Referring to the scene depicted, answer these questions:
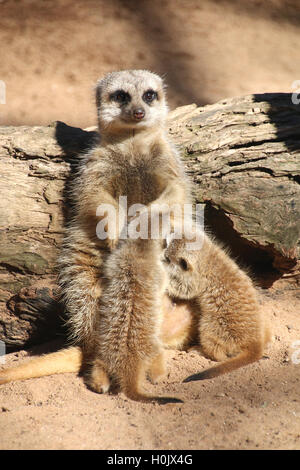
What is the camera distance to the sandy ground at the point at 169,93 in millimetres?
1727

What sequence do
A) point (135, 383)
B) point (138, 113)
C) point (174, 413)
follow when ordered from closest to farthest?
point (174, 413)
point (135, 383)
point (138, 113)

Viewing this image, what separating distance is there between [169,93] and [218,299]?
11.2 ft

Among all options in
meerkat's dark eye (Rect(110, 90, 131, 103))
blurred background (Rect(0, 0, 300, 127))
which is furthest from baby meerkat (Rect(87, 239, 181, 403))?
blurred background (Rect(0, 0, 300, 127))

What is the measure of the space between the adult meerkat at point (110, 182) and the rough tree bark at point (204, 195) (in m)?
0.12

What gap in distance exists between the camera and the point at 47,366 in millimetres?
2311

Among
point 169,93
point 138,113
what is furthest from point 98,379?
point 169,93

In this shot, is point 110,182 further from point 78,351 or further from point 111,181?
point 78,351

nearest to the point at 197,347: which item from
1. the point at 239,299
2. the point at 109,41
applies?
the point at 239,299

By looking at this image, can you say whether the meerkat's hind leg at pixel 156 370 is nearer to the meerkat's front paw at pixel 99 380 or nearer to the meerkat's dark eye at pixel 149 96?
the meerkat's front paw at pixel 99 380

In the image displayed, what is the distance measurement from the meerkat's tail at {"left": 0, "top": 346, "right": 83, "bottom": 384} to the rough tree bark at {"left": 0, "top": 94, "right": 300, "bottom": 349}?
338mm

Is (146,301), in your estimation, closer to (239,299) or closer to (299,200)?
(239,299)

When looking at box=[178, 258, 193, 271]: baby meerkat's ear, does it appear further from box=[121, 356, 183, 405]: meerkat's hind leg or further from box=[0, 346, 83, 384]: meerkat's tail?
box=[0, 346, 83, 384]: meerkat's tail

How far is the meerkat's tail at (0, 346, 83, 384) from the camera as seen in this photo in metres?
2.23

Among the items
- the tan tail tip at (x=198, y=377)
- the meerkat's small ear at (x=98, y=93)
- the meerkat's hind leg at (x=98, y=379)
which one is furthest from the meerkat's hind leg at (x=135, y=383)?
the meerkat's small ear at (x=98, y=93)
